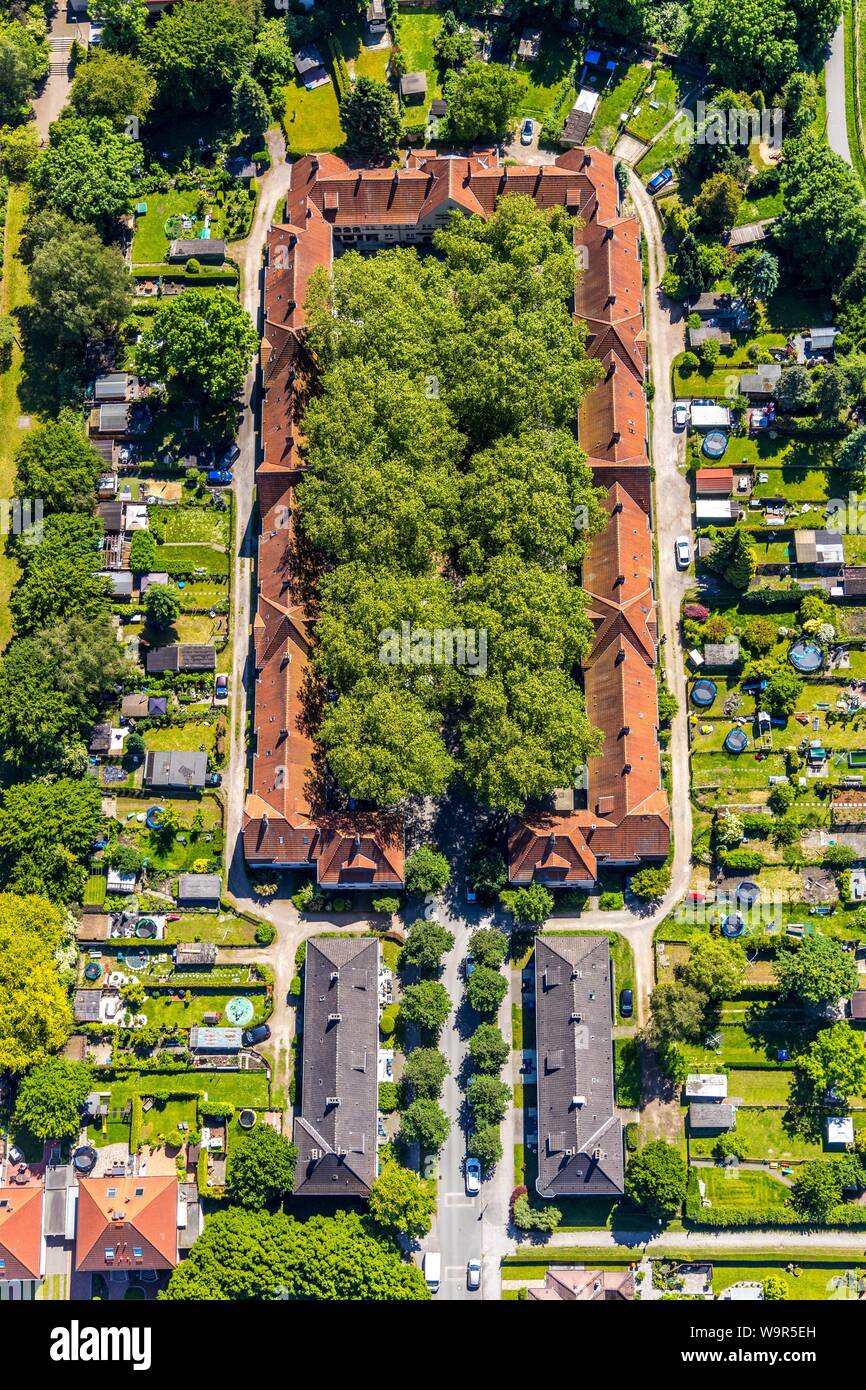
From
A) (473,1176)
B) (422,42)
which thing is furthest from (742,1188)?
(422,42)

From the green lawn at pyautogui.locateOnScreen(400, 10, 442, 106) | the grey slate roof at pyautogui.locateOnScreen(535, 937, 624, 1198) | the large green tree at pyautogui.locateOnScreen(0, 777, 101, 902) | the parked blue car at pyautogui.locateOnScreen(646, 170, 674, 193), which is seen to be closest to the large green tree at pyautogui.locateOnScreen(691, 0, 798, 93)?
the parked blue car at pyautogui.locateOnScreen(646, 170, 674, 193)

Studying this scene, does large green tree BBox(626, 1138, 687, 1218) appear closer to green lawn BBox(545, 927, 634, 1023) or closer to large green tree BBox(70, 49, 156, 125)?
green lawn BBox(545, 927, 634, 1023)

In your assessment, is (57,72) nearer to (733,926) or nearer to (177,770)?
(177,770)

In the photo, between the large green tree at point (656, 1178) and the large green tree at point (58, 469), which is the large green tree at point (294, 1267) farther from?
the large green tree at point (58, 469)

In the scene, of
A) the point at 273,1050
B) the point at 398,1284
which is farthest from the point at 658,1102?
the point at 273,1050

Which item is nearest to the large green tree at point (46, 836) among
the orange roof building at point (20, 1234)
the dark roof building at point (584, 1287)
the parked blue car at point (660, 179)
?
the orange roof building at point (20, 1234)
